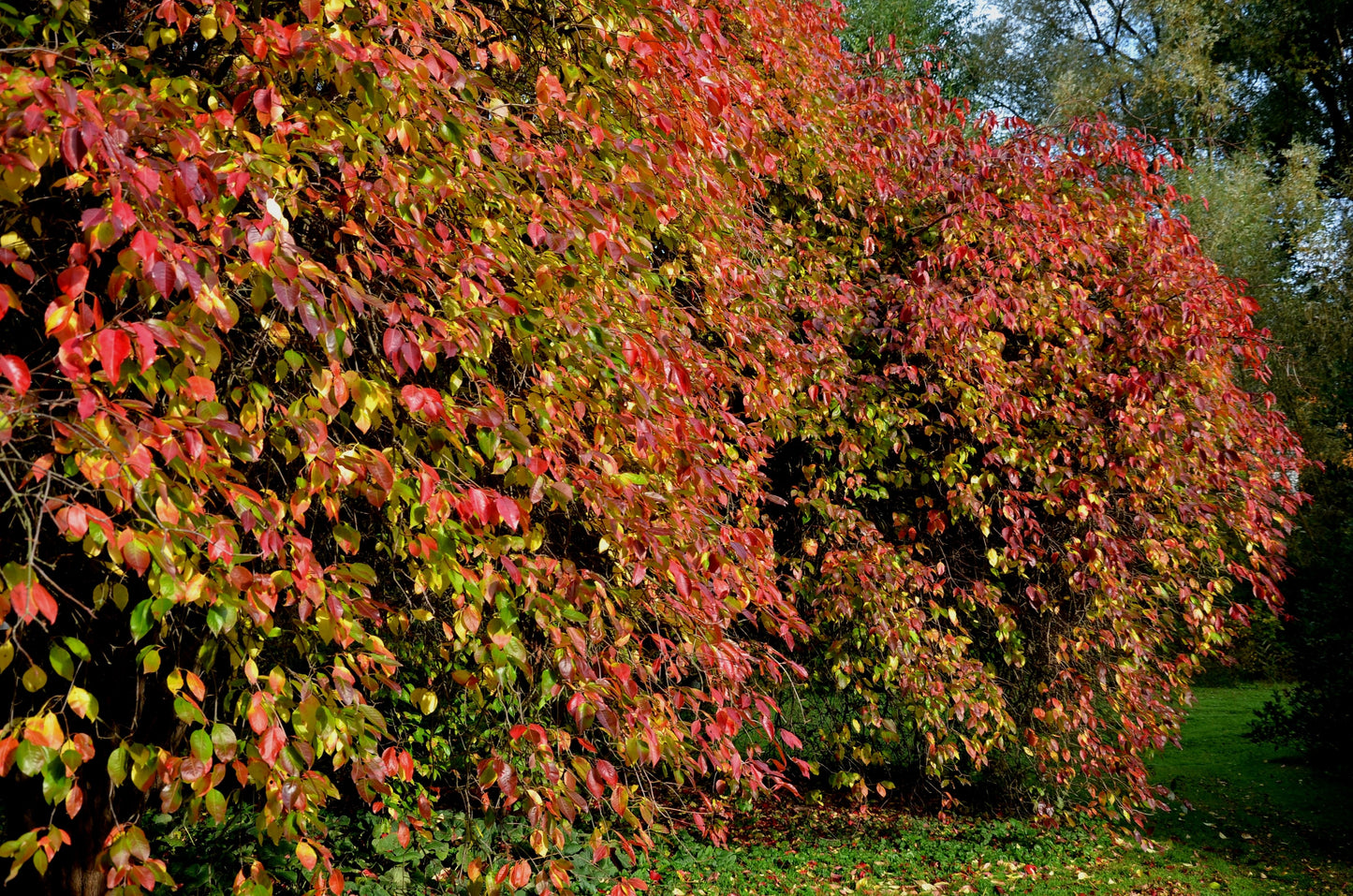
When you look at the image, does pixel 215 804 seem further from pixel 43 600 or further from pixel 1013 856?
pixel 1013 856

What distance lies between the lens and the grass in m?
5.57

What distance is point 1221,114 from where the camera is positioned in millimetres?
17391

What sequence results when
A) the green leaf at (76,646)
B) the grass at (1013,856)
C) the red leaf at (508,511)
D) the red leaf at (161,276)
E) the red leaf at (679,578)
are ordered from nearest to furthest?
the red leaf at (161,276)
the green leaf at (76,646)
the red leaf at (508,511)
the red leaf at (679,578)
the grass at (1013,856)

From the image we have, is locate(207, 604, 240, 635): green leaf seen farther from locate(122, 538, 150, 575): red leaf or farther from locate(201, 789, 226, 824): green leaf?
locate(201, 789, 226, 824): green leaf

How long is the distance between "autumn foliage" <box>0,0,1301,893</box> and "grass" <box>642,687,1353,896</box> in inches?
21.8

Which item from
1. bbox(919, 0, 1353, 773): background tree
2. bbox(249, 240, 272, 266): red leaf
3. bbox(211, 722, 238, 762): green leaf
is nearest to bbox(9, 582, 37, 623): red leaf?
bbox(211, 722, 238, 762): green leaf

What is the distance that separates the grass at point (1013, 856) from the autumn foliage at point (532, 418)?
1.81 ft

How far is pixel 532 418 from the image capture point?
290cm

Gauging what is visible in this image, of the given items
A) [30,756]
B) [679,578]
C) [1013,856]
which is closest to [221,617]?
[30,756]

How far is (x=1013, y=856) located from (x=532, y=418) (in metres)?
5.12

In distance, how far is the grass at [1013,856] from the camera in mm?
5570

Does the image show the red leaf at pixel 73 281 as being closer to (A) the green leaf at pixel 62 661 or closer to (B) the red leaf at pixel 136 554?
(B) the red leaf at pixel 136 554

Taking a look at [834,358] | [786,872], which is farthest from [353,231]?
[786,872]

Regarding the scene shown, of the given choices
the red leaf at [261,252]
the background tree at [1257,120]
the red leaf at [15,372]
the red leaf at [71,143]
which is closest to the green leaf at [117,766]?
the red leaf at [15,372]
